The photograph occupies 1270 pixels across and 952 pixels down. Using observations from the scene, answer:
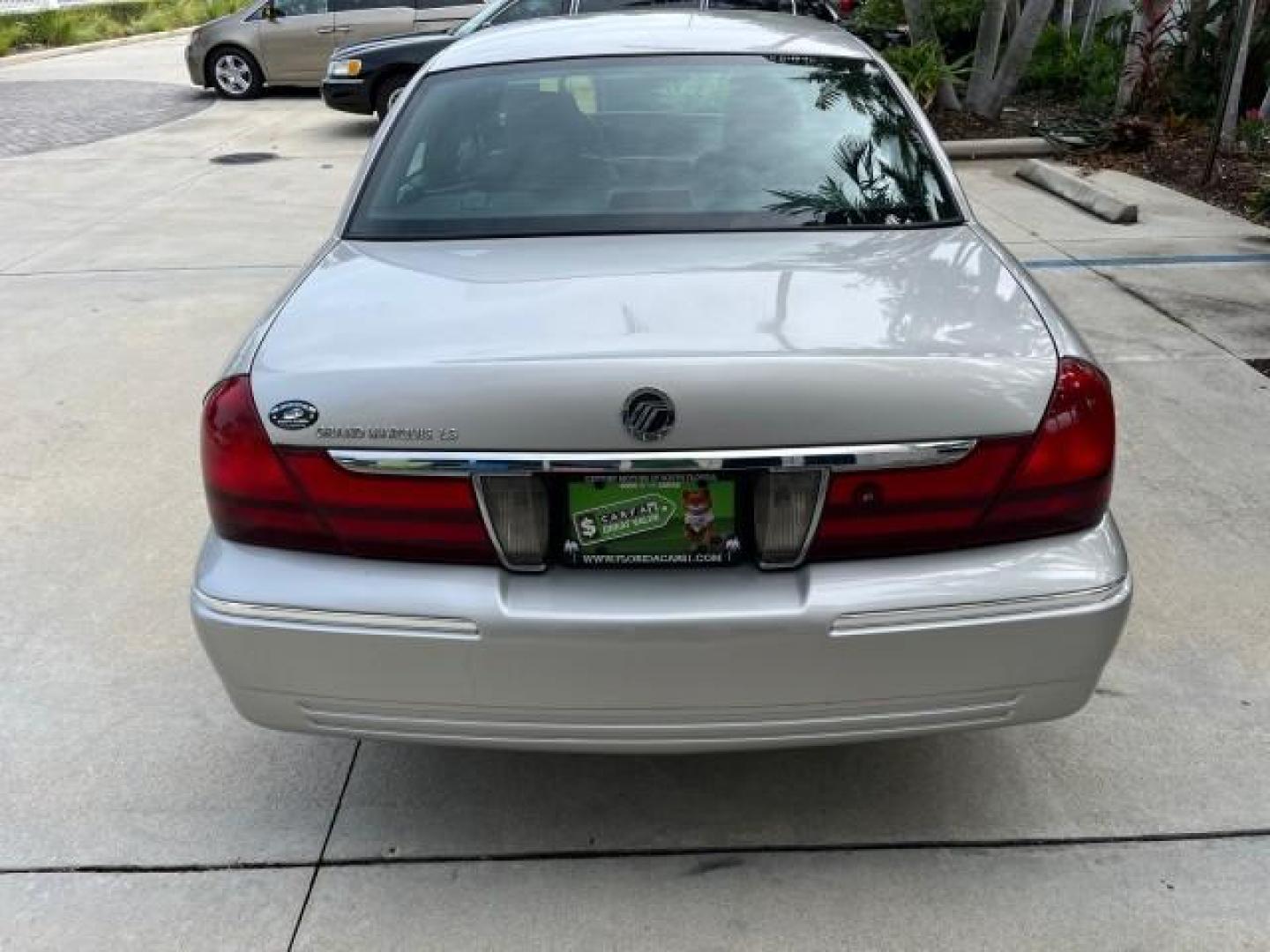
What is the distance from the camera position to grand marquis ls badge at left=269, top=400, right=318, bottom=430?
2.30 metres

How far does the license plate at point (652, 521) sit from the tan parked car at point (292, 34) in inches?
515

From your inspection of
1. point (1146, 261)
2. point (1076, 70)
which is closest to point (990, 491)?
point (1146, 261)

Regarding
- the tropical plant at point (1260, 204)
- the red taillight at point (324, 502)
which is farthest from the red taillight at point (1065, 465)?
the tropical plant at point (1260, 204)

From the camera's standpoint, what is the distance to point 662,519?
229 centimetres

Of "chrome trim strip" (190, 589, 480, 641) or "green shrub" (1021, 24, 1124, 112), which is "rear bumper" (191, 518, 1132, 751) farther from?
"green shrub" (1021, 24, 1124, 112)

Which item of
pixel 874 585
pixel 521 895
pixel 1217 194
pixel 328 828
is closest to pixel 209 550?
pixel 328 828

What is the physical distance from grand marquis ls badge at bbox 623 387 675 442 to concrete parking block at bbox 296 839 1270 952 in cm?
106

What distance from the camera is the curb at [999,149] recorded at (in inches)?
415

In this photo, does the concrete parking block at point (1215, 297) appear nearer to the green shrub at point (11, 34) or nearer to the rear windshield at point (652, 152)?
the rear windshield at point (652, 152)

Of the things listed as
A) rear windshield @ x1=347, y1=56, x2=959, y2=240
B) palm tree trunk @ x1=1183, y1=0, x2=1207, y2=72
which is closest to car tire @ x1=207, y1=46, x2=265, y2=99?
palm tree trunk @ x1=1183, y1=0, x2=1207, y2=72

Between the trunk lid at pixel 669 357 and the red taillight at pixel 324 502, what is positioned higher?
the trunk lid at pixel 669 357

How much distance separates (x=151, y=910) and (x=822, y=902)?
142 cm

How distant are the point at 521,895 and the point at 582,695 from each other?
59 cm

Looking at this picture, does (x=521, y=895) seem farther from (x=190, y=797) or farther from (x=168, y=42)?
(x=168, y=42)
